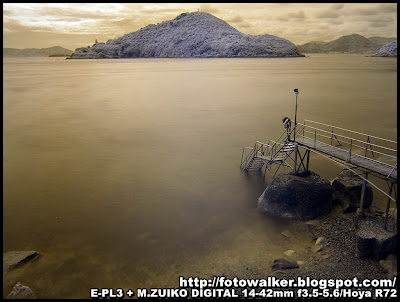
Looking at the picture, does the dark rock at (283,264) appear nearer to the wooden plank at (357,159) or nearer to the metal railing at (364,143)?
the wooden plank at (357,159)

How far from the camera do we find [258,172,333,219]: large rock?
17188 mm

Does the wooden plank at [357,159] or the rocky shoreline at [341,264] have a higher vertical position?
the wooden plank at [357,159]

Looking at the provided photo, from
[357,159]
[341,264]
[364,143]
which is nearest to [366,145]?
[357,159]

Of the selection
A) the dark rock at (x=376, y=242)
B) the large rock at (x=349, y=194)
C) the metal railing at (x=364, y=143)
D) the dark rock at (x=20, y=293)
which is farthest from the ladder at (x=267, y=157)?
the dark rock at (x=20, y=293)

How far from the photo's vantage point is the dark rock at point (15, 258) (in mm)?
14281

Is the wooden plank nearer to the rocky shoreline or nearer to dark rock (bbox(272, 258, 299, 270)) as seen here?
the rocky shoreline

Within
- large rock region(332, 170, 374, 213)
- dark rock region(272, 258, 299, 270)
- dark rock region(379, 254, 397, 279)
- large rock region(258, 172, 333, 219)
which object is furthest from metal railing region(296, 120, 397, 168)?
dark rock region(272, 258, 299, 270)

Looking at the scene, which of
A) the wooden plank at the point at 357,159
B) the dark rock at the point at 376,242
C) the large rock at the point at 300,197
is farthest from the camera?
the large rock at the point at 300,197

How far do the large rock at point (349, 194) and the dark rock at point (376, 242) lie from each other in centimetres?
360

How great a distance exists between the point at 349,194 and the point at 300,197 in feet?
8.84

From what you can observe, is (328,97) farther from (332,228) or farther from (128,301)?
(128,301)

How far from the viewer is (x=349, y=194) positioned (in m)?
17.6

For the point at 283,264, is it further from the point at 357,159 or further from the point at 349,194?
the point at 357,159

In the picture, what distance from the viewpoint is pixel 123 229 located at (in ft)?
57.8
